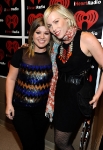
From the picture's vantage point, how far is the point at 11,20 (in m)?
2.09

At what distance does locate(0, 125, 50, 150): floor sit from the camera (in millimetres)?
2047

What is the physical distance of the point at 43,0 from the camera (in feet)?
5.80

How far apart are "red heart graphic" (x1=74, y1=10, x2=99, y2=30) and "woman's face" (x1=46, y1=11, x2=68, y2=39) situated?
44 centimetres

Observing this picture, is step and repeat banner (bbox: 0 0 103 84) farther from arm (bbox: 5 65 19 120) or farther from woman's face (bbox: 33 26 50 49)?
arm (bbox: 5 65 19 120)

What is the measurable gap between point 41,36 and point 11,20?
96 cm

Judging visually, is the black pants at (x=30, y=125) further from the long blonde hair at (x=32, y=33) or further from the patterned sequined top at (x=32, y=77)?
the long blonde hair at (x=32, y=33)

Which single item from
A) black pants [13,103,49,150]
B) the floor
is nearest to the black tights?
black pants [13,103,49,150]

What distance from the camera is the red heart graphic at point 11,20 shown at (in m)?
2.04

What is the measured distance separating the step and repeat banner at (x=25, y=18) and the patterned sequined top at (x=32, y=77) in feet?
1.56

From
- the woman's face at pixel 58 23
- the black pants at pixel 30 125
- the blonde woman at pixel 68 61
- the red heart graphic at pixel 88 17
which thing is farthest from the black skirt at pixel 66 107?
the red heart graphic at pixel 88 17

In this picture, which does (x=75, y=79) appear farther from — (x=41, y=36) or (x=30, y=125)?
(x=30, y=125)

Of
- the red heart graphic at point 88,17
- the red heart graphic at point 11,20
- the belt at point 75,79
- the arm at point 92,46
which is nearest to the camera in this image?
the arm at point 92,46

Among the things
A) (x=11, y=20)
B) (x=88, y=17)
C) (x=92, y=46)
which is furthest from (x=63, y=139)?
(x=11, y=20)

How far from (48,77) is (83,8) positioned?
71 centimetres
